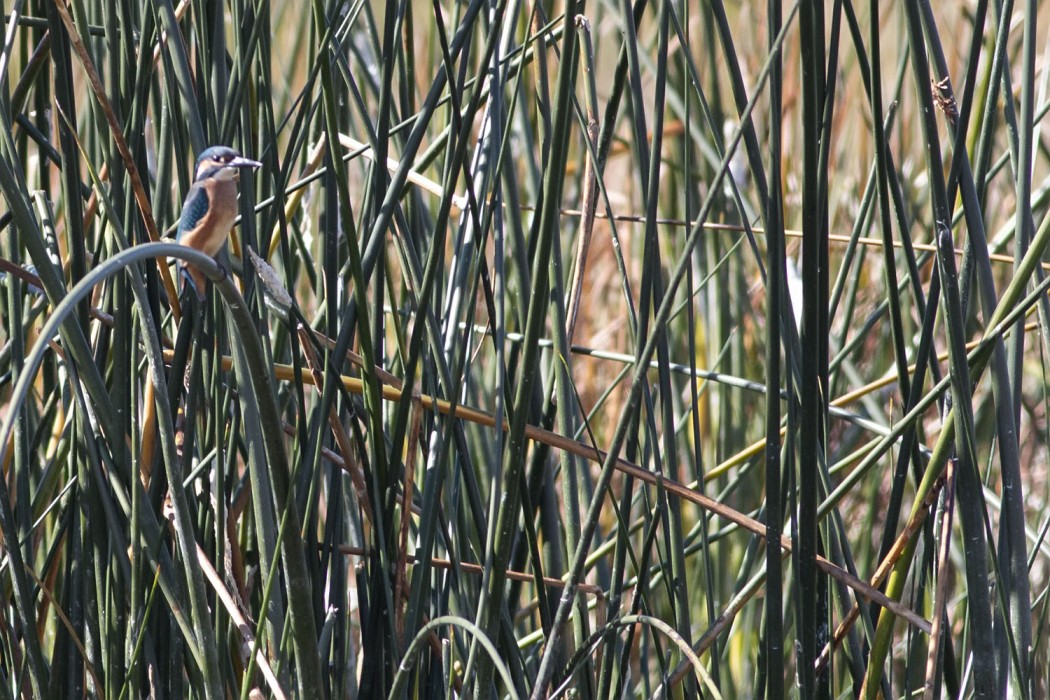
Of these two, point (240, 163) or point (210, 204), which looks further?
point (210, 204)

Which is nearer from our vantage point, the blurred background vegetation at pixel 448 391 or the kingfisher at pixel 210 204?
the blurred background vegetation at pixel 448 391

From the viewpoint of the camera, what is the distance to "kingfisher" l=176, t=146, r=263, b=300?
3.29ft

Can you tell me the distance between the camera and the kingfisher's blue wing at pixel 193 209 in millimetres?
1063

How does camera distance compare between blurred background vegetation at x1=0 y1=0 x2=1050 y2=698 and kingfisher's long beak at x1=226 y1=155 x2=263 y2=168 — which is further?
kingfisher's long beak at x1=226 y1=155 x2=263 y2=168

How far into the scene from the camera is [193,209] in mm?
1145

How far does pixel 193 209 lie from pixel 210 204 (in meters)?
0.04

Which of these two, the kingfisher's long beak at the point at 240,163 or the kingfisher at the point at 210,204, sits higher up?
the kingfisher's long beak at the point at 240,163

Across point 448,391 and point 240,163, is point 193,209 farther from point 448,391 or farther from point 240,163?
point 448,391

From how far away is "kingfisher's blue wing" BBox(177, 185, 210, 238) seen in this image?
106 centimetres

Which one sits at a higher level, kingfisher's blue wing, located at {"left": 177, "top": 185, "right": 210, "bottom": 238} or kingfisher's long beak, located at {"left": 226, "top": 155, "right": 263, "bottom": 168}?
kingfisher's long beak, located at {"left": 226, "top": 155, "right": 263, "bottom": 168}

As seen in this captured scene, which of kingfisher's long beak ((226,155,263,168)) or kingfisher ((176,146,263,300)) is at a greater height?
kingfisher's long beak ((226,155,263,168))

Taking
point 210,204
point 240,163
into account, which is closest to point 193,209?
point 210,204

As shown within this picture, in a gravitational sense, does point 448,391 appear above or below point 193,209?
below

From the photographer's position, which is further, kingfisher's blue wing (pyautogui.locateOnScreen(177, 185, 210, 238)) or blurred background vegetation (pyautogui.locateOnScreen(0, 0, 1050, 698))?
kingfisher's blue wing (pyautogui.locateOnScreen(177, 185, 210, 238))
